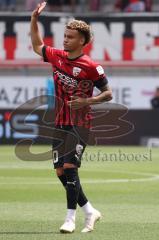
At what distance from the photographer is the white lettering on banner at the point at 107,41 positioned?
1104 inches

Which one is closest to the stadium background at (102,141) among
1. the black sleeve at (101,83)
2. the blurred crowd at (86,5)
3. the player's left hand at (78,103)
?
the blurred crowd at (86,5)

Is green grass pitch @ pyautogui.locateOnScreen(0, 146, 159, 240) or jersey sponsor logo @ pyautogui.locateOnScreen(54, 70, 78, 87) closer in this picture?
A: green grass pitch @ pyautogui.locateOnScreen(0, 146, 159, 240)

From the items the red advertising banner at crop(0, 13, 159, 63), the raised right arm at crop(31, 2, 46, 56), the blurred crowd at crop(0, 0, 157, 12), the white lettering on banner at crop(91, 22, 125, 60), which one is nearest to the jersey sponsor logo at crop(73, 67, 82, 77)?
the raised right arm at crop(31, 2, 46, 56)

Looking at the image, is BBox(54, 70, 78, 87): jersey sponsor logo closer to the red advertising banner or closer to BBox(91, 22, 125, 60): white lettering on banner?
the red advertising banner

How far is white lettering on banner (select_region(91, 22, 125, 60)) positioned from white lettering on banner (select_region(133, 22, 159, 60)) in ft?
1.71

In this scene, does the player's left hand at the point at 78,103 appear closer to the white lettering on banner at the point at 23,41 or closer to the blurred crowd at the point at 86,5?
the white lettering on banner at the point at 23,41

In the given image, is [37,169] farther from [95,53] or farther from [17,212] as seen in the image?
[95,53]

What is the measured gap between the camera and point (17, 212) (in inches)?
404

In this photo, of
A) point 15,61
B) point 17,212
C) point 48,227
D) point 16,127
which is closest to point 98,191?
point 17,212

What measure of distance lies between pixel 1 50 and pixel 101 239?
20186mm

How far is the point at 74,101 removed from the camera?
880cm

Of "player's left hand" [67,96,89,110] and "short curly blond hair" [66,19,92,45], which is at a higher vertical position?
"short curly blond hair" [66,19,92,45]

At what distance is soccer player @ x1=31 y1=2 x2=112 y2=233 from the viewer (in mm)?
8812

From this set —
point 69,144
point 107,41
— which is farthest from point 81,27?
point 107,41
